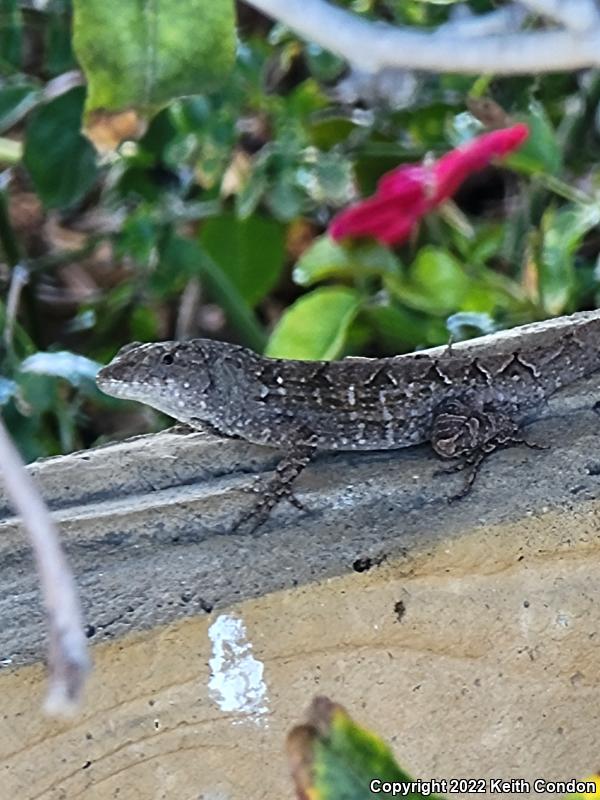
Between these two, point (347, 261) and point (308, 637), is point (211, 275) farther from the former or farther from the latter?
point (308, 637)

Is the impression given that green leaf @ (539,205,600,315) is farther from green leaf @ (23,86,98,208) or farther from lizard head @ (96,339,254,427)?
green leaf @ (23,86,98,208)

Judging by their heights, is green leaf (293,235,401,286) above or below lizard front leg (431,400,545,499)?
below

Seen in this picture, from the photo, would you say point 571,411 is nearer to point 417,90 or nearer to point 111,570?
point 111,570

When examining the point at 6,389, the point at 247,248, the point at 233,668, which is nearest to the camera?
the point at 233,668

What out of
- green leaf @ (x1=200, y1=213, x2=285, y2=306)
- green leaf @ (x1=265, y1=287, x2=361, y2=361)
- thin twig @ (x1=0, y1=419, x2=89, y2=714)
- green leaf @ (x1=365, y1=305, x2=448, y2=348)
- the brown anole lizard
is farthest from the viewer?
green leaf @ (x1=200, y1=213, x2=285, y2=306)

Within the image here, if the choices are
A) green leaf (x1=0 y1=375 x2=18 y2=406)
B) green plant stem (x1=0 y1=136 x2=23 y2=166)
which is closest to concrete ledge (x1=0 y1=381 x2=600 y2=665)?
green leaf (x1=0 y1=375 x2=18 y2=406)

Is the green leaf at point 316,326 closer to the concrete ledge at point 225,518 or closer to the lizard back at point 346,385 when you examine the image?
the lizard back at point 346,385

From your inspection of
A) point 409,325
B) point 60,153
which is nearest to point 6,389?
point 60,153

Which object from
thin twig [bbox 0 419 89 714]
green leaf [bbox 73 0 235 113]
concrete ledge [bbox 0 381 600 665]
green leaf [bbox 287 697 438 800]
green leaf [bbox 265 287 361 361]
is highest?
thin twig [bbox 0 419 89 714]
